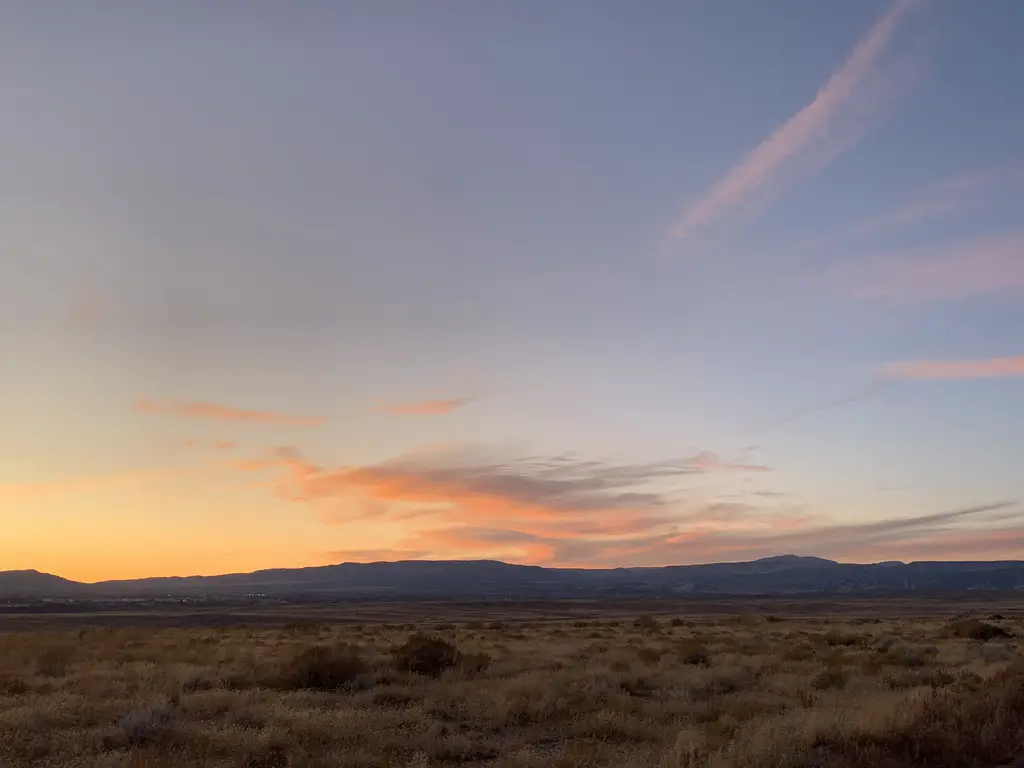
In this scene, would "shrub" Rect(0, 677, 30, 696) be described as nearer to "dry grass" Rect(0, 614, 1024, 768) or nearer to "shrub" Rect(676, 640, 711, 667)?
"dry grass" Rect(0, 614, 1024, 768)

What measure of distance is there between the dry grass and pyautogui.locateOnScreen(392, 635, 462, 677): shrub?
63 mm

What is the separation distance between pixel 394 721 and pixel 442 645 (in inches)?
326

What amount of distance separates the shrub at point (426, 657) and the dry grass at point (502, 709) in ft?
0.21

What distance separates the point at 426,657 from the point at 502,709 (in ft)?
20.6

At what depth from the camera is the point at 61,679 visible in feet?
64.1

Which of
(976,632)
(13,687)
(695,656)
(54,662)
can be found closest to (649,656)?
(695,656)

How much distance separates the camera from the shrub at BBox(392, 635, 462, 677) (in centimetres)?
2111

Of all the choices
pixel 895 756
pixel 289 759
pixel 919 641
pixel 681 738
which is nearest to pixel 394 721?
pixel 289 759

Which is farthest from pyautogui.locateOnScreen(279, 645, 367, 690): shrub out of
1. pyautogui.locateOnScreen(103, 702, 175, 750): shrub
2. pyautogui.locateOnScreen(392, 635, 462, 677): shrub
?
pyautogui.locateOnScreen(103, 702, 175, 750): shrub

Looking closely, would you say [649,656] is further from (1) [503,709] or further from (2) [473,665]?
(1) [503,709]

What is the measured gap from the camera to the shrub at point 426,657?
69.3 feet

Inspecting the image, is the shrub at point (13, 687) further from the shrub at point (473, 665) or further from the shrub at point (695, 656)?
the shrub at point (695, 656)

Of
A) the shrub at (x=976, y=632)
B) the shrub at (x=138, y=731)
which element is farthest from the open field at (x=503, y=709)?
the shrub at (x=976, y=632)

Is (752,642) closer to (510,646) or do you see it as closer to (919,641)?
(919,641)
